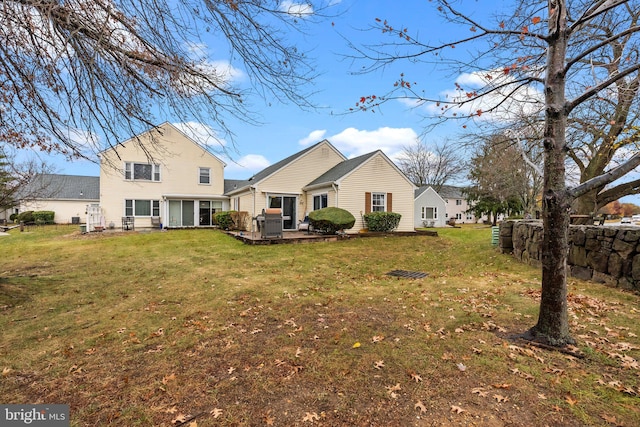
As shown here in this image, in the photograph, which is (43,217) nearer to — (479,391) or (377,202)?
(377,202)

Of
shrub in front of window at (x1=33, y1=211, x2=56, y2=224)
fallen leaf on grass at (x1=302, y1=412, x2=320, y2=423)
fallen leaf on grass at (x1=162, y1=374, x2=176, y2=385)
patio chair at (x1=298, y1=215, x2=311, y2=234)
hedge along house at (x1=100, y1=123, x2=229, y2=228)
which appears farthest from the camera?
shrub in front of window at (x1=33, y1=211, x2=56, y2=224)

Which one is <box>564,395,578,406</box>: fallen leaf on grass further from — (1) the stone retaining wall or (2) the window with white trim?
(2) the window with white trim

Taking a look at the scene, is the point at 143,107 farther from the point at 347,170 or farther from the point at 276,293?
the point at 347,170

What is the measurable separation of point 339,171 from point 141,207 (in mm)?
14246

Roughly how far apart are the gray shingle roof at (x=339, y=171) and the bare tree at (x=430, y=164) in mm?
21575

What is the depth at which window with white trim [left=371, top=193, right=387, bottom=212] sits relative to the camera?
1698 centimetres

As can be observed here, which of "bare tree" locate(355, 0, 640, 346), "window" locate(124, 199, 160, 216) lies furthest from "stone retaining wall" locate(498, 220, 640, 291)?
"window" locate(124, 199, 160, 216)

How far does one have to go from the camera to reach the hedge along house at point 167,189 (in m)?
20.7

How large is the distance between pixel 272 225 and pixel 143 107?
930 cm

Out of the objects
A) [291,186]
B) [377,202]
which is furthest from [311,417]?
[291,186]

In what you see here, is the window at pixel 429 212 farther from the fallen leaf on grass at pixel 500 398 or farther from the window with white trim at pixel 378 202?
the fallen leaf on grass at pixel 500 398

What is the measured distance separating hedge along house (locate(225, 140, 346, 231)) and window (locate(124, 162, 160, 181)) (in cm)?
677

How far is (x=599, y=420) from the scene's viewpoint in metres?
2.37

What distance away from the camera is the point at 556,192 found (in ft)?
11.2
